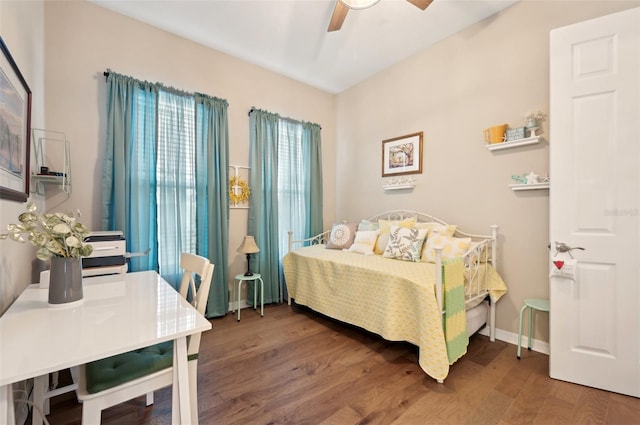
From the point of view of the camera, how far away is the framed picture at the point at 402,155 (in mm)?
3193

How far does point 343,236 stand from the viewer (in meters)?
3.38

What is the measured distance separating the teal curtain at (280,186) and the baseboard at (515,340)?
7.38 ft

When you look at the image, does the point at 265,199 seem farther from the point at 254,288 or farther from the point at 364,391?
the point at 364,391

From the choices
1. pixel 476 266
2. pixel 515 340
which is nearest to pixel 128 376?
pixel 476 266

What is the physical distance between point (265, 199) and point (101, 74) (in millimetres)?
1928

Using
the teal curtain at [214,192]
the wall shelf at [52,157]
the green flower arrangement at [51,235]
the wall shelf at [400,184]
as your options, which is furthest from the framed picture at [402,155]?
the wall shelf at [52,157]

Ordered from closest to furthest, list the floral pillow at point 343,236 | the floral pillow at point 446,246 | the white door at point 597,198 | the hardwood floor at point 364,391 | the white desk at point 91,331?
the white desk at point 91,331 < the hardwood floor at point 364,391 < the white door at point 597,198 < the floral pillow at point 446,246 < the floral pillow at point 343,236

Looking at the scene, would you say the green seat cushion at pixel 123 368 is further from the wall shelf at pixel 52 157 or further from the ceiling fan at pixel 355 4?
the ceiling fan at pixel 355 4

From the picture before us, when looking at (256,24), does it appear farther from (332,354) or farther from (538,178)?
(332,354)

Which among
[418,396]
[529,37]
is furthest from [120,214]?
[529,37]

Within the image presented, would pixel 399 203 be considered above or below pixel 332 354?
above

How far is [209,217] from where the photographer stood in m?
2.98

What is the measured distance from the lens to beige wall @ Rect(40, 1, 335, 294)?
2.32 metres

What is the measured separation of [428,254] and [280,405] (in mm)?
1714
